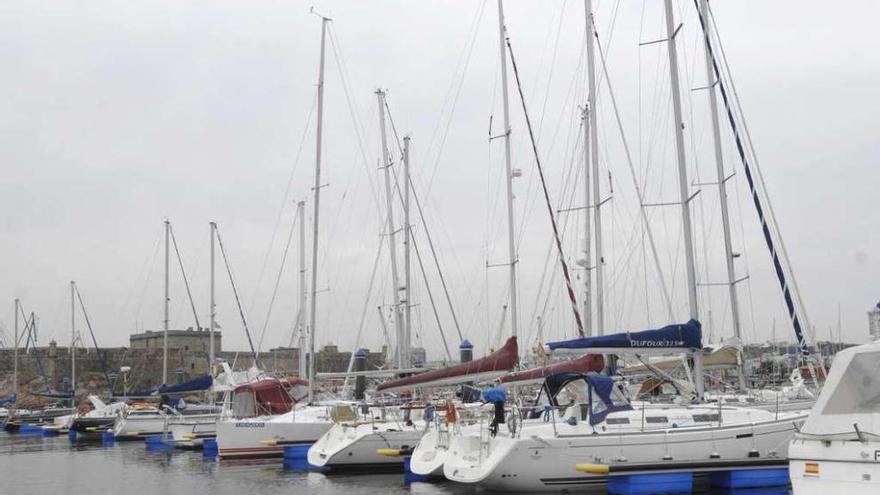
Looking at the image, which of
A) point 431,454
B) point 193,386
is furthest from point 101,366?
point 431,454

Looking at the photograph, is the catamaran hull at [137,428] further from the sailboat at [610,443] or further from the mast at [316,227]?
the sailboat at [610,443]

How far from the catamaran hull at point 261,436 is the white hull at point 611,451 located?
37.9ft

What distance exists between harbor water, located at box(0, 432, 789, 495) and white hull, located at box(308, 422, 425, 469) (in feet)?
1.36

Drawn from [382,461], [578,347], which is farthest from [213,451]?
[578,347]

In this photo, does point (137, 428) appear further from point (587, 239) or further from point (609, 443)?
point (609, 443)

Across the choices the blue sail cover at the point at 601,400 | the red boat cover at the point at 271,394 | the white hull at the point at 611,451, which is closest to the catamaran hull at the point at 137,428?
the red boat cover at the point at 271,394

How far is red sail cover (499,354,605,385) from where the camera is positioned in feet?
77.1

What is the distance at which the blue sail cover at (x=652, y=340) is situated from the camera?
2120 cm

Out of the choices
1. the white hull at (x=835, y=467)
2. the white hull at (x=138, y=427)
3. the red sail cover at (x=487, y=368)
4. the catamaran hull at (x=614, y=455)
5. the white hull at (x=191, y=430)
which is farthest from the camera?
the white hull at (x=138, y=427)

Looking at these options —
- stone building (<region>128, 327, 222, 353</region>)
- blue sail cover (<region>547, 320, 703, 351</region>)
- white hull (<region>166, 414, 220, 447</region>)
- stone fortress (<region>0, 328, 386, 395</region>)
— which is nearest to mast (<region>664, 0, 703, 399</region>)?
blue sail cover (<region>547, 320, 703, 351</region>)

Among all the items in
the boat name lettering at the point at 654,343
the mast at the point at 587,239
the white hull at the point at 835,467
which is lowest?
the white hull at the point at 835,467

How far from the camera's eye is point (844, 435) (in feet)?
35.9

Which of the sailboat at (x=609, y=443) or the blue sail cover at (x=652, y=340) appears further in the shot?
the blue sail cover at (x=652, y=340)

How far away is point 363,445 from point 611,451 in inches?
346
